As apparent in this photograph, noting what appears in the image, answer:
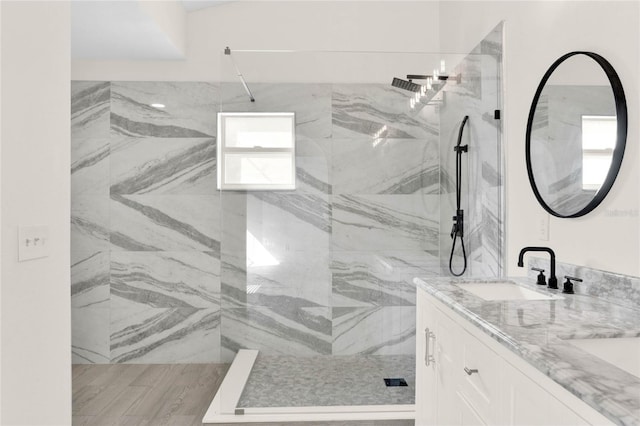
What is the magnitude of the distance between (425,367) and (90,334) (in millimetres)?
2811

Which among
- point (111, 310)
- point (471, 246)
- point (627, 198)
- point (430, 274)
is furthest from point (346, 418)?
point (111, 310)

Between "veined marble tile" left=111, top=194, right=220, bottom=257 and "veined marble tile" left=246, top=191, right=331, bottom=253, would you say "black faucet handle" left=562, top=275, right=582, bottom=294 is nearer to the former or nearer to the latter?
"veined marble tile" left=246, top=191, right=331, bottom=253

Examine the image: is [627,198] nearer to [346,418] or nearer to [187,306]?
[346,418]

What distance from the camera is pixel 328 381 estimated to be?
2.65 m

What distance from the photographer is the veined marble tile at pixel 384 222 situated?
2.67 meters

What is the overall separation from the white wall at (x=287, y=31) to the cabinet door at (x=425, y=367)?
7.71 feet

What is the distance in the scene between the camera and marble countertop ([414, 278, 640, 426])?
0.79 meters

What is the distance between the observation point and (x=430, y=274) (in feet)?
8.88

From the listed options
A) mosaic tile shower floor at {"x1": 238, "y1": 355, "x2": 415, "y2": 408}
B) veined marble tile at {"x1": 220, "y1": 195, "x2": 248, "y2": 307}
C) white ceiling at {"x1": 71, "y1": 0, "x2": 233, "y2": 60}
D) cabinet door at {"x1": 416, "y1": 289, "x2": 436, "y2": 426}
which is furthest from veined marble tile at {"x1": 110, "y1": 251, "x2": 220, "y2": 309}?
cabinet door at {"x1": 416, "y1": 289, "x2": 436, "y2": 426}

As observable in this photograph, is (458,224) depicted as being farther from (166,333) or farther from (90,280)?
(90,280)

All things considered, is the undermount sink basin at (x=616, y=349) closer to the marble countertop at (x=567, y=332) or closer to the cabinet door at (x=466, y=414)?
the marble countertop at (x=567, y=332)

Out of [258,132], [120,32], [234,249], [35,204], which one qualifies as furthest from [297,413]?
[120,32]

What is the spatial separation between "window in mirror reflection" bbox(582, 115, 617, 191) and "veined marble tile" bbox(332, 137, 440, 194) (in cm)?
95

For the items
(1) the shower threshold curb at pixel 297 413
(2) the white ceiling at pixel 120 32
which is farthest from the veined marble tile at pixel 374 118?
(1) the shower threshold curb at pixel 297 413
